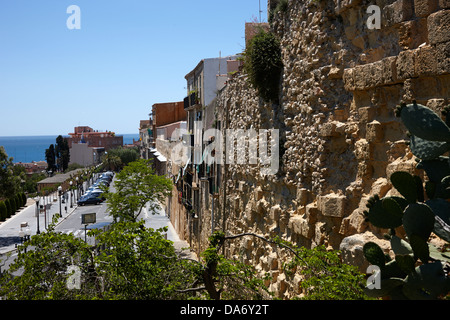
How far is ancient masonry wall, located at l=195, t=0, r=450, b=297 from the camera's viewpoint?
607 centimetres

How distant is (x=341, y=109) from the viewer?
797 centimetres

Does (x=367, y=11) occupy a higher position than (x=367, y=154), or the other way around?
(x=367, y=11)

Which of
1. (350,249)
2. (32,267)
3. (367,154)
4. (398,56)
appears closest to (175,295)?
(32,267)

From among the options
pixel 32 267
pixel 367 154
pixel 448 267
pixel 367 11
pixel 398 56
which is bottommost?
pixel 32 267

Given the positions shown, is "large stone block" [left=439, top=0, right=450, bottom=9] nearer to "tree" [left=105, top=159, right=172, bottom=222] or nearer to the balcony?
"tree" [left=105, top=159, right=172, bottom=222]

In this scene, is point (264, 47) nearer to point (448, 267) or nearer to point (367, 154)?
point (367, 154)

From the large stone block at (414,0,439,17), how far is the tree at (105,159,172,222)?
1936cm

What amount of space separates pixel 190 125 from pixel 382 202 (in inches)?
1004

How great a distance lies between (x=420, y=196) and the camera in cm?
502

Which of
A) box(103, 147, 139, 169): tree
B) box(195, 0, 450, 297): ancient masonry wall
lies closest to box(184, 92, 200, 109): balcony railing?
box(195, 0, 450, 297): ancient masonry wall

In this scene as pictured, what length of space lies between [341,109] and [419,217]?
11.9 ft

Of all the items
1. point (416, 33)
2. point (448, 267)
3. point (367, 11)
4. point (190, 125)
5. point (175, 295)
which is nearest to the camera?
point (448, 267)

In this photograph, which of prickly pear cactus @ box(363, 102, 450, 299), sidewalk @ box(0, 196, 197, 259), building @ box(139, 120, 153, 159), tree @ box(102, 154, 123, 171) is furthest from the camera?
tree @ box(102, 154, 123, 171)
